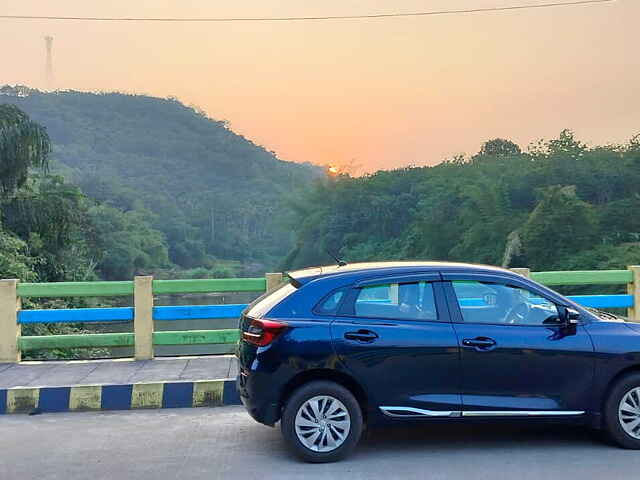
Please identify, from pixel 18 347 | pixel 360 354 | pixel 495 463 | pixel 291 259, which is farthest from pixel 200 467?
pixel 291 259

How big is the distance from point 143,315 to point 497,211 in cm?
4129

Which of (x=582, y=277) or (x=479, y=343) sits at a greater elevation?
(x=582, y=277)

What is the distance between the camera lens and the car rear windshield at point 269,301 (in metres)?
5.62

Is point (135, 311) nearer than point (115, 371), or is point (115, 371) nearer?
point (115, 371)

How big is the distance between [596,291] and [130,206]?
61484 millimetres

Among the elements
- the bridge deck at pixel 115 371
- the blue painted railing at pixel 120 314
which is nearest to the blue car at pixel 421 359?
the bridge deck at pixel 115 371

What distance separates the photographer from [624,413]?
18.3 feet

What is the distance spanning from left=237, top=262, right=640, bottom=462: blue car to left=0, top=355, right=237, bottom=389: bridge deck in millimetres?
2605

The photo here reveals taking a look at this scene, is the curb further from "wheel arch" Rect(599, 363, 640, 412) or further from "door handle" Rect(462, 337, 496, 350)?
"wheel arch" Rect(599, 363, 640, 412)

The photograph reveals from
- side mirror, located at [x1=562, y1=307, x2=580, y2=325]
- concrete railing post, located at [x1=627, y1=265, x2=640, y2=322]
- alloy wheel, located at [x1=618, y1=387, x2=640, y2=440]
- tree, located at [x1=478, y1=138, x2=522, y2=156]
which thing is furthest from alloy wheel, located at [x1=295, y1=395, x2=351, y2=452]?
tree, located at [x1=478, y1=138, x2=522, y2=156]

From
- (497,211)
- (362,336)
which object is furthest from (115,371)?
(497,211)

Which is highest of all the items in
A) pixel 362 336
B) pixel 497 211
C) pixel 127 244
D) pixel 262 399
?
pixel 497 211

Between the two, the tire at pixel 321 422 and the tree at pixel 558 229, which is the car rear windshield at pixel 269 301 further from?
the tree at pixel 558 229

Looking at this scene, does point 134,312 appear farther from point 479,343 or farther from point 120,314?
point 479,343
